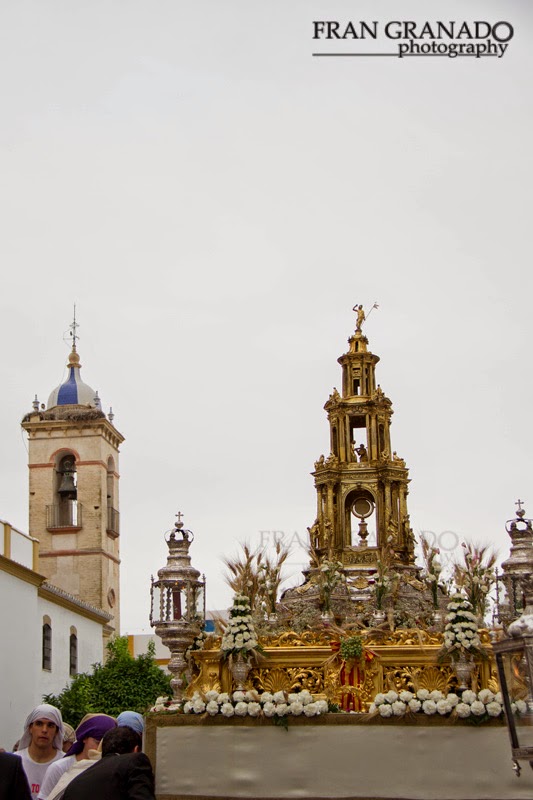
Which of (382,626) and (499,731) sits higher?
(382,626)

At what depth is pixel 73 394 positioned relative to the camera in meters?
56.9

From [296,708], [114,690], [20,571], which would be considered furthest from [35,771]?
[114,690]

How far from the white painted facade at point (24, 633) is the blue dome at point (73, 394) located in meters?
15.8

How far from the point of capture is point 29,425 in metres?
54.8

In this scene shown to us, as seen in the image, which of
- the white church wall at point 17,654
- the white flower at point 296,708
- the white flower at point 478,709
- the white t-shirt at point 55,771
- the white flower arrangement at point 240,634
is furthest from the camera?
the white church wall at point 17,654

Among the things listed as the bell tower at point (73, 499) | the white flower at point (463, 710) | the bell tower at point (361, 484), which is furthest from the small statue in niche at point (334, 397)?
the bell tower at point (73, 499)

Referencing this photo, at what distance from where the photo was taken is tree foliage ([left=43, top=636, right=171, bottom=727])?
117ft

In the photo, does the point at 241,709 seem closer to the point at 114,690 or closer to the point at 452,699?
the point at 452,699

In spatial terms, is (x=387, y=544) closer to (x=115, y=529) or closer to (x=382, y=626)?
(x=382, y=626)

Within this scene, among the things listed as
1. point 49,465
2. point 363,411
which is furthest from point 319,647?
point 49,465

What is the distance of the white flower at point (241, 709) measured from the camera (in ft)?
50.9

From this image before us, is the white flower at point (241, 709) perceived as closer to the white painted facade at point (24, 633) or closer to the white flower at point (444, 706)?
the white flower at point (444, 706)

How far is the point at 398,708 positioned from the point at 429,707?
1.17 ft

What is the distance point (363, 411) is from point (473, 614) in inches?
360
